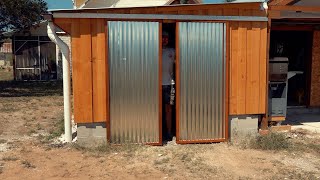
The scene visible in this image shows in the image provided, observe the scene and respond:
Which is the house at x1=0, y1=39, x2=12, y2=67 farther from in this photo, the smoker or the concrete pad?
the smoker

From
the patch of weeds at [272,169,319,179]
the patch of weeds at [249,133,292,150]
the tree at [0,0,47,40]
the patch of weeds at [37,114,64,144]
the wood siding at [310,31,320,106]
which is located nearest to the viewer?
the patch of weeds at [272,169,319,179]

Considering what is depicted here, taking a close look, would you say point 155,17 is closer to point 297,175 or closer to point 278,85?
point 278,85

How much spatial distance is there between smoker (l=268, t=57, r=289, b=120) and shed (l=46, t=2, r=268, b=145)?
2.68 feet

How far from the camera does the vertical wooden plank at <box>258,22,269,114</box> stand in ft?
25.7

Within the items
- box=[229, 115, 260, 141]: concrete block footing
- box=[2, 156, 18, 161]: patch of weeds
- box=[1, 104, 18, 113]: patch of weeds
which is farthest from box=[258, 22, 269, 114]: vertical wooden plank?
box=[1, 104, 18, 113]: patch of weeds

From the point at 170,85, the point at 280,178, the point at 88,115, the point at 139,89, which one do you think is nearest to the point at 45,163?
the point at 88,115

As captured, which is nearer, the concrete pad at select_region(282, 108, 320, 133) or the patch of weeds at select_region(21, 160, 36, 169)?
the patch of weeds at select_region(21, 160, 36, 169)

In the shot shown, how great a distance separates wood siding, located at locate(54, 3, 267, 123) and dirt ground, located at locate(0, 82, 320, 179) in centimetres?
83

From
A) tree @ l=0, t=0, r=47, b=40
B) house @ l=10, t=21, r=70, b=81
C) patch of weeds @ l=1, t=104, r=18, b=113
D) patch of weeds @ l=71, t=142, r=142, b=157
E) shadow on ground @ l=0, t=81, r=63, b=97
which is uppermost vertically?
tree @ l=0, t=0, r=47, b=40

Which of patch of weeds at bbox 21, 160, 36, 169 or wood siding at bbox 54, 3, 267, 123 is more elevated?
wood siding at bbox 54, 3, 267, 123

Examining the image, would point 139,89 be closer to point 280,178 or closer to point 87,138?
point 87,138

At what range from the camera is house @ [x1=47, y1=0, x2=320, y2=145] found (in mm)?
7047

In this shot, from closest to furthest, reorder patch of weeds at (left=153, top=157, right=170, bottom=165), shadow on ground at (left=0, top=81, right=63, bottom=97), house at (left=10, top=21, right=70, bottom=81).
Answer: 1. patch of weeds at (left=153, top=157, right=170, bottom=165)
2. shadow on ground at (left=0, top=81, right=63, bottom=97)
3. house at (left=10, top=21, right=70, bottom=81)

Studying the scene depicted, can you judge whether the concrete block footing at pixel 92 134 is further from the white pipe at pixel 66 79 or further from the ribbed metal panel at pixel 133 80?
the white pipe at pixel 66 79
